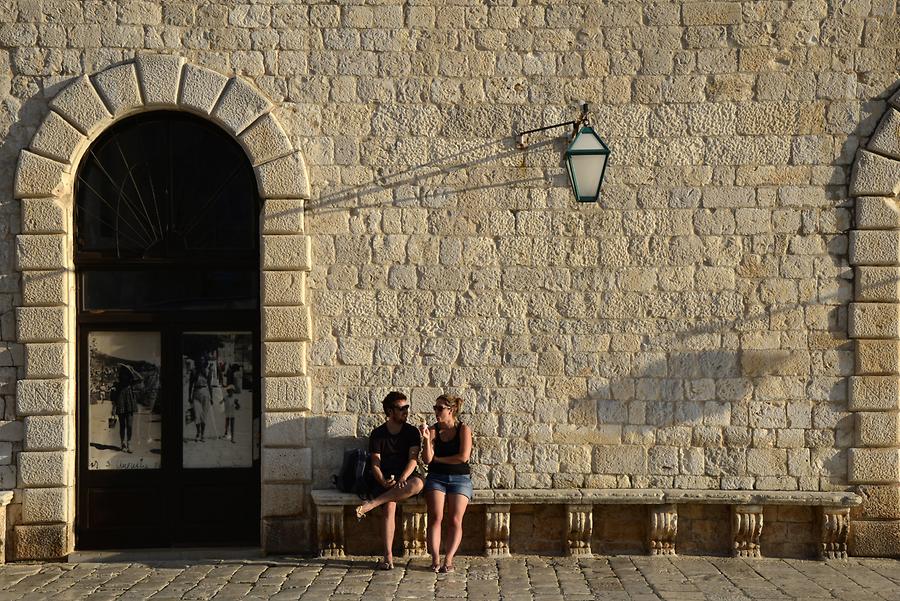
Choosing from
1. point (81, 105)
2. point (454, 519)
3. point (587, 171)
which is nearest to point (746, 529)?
point (454, 519)

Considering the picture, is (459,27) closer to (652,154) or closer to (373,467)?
(652,154)

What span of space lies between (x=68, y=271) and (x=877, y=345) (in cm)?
642

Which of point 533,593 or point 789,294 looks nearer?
point 533,593

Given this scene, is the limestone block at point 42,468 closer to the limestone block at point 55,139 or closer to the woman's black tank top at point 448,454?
the limestone block at point 55,139

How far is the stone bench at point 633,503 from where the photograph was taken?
27.0 ft

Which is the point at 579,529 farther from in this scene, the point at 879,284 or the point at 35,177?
the point at 35,177

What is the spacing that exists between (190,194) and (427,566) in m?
3.53

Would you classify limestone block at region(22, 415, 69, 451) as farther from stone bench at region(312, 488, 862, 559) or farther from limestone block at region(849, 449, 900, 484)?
limestone block at region(849, 449, 900, 484)

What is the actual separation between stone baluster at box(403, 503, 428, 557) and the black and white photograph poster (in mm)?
2100

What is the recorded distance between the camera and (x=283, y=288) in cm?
835

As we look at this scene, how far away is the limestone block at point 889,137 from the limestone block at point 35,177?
645 cm

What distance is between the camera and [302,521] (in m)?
8.37

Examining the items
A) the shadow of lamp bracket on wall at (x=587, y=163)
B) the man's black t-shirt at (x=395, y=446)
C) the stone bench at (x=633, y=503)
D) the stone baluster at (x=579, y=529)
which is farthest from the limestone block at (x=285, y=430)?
the shadow of lamp bracket on wall at (x=587, y=163)

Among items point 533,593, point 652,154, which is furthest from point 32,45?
point 533,593
